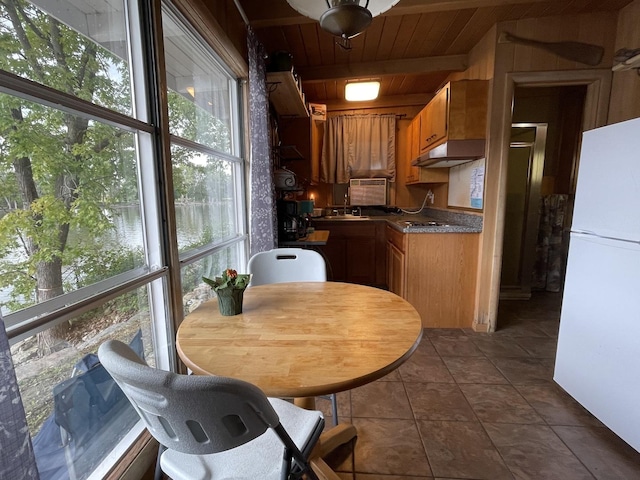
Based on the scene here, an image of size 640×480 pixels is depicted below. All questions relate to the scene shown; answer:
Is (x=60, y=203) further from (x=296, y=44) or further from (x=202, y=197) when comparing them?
(x=296, y=44)

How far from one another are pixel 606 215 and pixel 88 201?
212cm

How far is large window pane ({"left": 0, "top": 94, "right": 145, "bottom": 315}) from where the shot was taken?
0.76m

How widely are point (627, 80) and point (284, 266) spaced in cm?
273

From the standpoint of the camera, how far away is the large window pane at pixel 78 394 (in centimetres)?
84

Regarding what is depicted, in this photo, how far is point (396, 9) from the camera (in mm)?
→ 1976

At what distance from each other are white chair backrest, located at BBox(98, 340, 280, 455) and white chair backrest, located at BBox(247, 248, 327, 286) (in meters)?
1.05

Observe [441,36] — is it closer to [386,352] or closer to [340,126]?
[340,126]

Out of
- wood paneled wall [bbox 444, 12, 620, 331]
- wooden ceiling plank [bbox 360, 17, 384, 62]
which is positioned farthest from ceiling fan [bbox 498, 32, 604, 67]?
wooden ceiling plank [bbox 360, 17, 384, 62]

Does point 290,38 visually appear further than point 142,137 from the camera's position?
Yes

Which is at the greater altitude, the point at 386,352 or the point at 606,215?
the point at 606,215

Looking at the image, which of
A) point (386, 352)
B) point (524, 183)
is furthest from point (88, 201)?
point (524, 183)

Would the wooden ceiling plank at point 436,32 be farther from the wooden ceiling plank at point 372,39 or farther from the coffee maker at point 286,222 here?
the coffee maker at point 286,222

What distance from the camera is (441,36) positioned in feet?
8.06

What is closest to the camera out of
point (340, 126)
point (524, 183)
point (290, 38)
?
point (290, 38)
